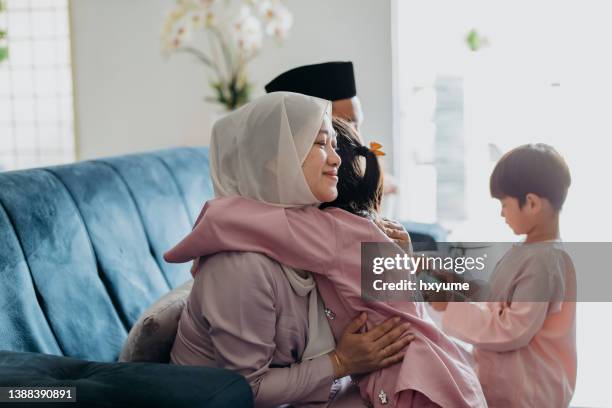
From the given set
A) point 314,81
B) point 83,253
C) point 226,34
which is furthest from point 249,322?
point 226,34

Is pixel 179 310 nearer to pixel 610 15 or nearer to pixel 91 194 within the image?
pixel 91 194

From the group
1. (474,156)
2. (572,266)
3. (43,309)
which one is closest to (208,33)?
(474,156)

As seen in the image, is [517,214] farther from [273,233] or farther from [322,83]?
[322,83]

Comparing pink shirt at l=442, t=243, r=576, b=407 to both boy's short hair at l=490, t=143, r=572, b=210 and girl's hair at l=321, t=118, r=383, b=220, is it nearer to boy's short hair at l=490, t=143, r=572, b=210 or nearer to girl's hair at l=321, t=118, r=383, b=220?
boy's short hair at l=490, t=143, r=572, b=210

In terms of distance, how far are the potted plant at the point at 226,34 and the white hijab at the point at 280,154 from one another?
113 inches

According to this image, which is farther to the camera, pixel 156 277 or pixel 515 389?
pixel 156 277

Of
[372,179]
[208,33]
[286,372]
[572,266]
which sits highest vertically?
[208,33]

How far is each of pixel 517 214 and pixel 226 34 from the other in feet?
10.7

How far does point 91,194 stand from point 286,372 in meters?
0.89

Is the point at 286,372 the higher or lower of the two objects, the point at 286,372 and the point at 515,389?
the higher

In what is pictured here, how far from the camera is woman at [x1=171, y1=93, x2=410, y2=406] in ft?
4.26

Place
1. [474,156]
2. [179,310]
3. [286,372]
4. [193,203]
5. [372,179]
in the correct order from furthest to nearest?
[474,156], [193,203], [179,310], [372,179], [286,372]

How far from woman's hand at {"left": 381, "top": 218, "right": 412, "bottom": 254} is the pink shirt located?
201 millimetres

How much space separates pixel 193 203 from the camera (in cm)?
248
